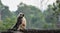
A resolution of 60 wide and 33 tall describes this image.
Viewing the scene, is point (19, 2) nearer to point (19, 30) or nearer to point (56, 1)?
point (56, 1)

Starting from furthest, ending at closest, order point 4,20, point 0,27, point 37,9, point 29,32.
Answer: point 37,9, point 4,20, point 0,27, point 29,32

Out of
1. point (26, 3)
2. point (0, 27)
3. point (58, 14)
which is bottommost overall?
point (0, 27)

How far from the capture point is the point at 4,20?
4.55m

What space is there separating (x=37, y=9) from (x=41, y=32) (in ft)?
7.28

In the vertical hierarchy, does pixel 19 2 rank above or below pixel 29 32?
above

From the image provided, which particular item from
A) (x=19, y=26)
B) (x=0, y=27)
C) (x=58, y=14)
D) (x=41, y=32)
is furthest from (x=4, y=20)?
(x=41, y=32)

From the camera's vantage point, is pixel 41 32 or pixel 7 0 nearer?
pixel 41 32

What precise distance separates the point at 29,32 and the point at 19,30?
0.69ft

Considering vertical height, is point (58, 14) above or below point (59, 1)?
below

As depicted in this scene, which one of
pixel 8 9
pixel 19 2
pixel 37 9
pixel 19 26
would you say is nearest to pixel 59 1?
pixel 37 9

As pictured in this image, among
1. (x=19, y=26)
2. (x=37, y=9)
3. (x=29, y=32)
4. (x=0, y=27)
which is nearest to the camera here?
(x=29, y=32)

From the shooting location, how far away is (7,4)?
4.86 meters

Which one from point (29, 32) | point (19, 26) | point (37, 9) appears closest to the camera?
point (29, 32)

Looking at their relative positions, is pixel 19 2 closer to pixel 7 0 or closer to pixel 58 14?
pixel 7 0
